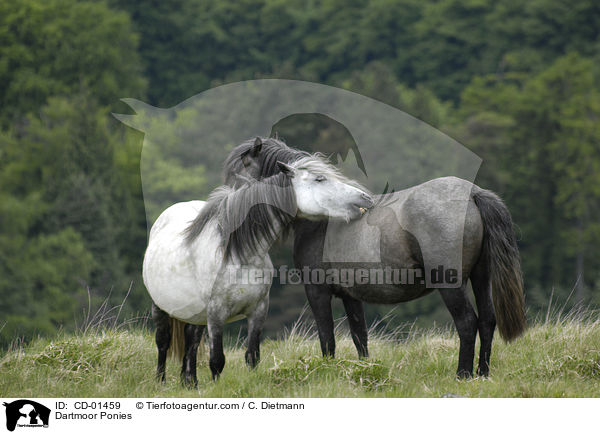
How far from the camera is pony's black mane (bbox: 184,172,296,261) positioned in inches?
219

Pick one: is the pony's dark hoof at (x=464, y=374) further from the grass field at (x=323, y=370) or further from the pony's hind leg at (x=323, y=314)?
the pony's hind leg at (x=323, y=314)

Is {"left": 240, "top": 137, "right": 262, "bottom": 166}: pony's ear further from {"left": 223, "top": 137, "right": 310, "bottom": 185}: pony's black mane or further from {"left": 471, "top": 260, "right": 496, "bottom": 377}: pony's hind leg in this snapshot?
{"left": 471, "top": 260, "right": 496, "bottom": 377}: pony's hind leg

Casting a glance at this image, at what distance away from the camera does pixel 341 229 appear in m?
6.12

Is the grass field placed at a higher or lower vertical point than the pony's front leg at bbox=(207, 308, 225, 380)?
lower

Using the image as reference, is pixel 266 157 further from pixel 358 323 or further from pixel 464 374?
pixel 464 374

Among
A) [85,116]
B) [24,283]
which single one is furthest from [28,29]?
[24,283]

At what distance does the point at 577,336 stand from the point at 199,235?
3628 millimetres

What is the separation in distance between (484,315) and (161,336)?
117 inches

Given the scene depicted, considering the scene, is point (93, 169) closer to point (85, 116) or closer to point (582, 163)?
point (85, 116)

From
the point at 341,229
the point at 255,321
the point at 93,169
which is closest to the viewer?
the point at 255,321

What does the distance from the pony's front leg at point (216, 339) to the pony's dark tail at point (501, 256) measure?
90.7 inches
